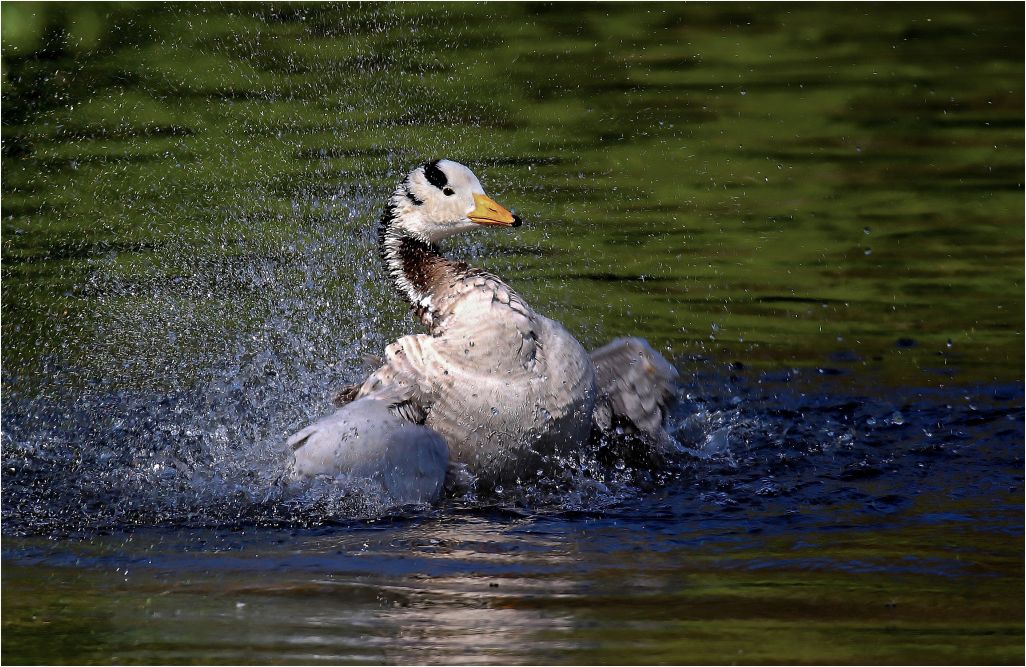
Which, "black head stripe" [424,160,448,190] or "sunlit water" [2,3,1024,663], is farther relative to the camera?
"black head stripe" [424,160,448,190]

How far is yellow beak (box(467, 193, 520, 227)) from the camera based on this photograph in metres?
7.98

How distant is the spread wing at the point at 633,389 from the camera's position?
806cm

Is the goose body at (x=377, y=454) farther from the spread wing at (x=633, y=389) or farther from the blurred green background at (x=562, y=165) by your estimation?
the blurred green background at (x=562, y=165)

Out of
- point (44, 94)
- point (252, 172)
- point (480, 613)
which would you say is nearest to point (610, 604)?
point (480, 613)

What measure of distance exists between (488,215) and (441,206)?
0.85 ft

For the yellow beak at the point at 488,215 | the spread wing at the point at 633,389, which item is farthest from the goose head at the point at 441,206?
the spread wing at the point at 633,389

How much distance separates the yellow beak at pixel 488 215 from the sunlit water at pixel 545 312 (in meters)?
1.41

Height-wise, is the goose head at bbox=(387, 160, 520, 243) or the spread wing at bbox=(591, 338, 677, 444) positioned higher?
the goose head at bbox=(387, 160, 520, 243)

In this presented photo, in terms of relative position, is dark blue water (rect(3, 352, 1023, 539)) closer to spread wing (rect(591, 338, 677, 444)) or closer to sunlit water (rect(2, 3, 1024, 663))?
sunlit water (rect(2, 3, 1024, 663))

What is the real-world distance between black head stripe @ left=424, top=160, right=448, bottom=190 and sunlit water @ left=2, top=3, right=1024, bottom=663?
1689mm

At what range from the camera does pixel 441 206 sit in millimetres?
8000

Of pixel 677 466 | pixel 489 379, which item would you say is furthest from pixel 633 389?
pixel 489 379

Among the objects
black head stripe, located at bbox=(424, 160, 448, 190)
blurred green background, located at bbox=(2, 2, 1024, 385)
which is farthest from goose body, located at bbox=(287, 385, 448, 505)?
blurred green background, located at bbox=(2, 2, 1024, 385)

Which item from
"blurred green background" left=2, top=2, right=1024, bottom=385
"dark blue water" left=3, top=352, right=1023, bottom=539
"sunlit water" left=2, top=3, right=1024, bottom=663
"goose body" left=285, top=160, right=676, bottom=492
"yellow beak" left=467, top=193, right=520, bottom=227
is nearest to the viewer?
"sunlit water" left=2, top=3, right=1024, bottom=663
